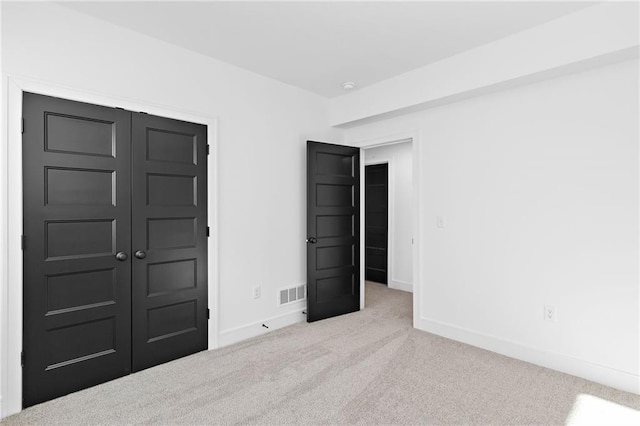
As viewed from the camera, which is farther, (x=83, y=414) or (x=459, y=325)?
(x=459, y=325)

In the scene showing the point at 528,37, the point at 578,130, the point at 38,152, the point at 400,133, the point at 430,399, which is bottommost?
the point at 430,399

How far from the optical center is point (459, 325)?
11.3 feet

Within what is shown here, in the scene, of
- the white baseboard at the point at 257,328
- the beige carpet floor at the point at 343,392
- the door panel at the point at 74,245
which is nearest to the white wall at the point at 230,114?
the white baseboard at the point at 257,328

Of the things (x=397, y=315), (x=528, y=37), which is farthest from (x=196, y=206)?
(x=528, y=37)

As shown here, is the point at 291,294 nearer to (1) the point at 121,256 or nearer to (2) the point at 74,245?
(1) the point at 121,256

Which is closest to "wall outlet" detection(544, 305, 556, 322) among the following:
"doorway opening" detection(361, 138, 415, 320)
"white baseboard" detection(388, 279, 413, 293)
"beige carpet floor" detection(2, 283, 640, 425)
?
"beige carpet floor" detection(2, 283, 640, 425)

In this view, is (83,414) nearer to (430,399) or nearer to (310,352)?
(310,352)

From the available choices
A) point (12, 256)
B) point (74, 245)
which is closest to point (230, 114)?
point (74, 245)

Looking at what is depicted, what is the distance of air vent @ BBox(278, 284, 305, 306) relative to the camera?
12.5 feet

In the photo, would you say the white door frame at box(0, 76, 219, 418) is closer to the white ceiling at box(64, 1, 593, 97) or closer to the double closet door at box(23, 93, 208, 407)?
the double closet door at box(23, 93, 208, 407)

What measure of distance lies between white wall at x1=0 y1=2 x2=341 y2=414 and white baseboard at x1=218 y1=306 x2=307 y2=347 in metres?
0.01

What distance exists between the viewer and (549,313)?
2848 millimetres

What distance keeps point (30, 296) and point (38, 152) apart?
94 cm

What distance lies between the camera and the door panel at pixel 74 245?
2277mm
